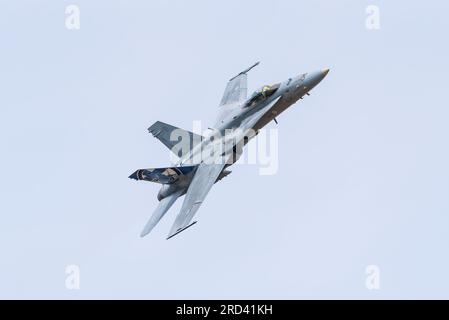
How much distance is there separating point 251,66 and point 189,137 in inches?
320

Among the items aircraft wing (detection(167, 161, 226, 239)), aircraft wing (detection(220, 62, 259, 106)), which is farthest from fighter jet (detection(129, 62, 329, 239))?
aircraft wing (detection(220, 62, 259, 106))

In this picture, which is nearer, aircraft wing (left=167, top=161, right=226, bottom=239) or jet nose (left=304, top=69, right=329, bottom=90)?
aircraft wing (left=167, top=161, right=226, bottom=239)

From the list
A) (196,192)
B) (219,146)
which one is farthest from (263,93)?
(196,192)

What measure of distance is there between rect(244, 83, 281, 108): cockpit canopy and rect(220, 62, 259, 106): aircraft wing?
5.17m

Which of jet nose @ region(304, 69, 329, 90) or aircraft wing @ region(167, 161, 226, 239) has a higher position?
jet nose @ region(304, 69, 329, 90)

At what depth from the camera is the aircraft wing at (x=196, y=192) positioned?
199 ft

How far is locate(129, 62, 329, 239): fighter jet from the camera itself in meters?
63.2

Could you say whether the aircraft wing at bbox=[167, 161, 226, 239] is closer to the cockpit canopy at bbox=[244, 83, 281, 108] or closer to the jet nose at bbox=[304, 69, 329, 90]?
the cockpit canopy at bbox=[244, 83, 281, 108]

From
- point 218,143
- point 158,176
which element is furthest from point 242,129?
point 158,176

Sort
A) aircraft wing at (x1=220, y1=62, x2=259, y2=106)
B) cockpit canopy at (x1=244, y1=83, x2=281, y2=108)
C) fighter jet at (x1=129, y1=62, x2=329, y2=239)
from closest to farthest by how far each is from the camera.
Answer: fighter jet at (x1=129, y1=62, x2=329, y2=239) → cockpit canopy at (x1=244, y1=83, x2=281, y2=108) → aircraft wing at (x1=220, y1=62, x2=259, y2=106)

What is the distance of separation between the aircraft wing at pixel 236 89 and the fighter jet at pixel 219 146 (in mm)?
3623

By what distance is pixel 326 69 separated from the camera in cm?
6444

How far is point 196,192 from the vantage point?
62.6 meters

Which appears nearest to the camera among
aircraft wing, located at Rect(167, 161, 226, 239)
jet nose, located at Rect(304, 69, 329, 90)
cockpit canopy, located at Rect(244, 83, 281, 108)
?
aircraft wing, located at Rect(167, 161, 226, 239)
